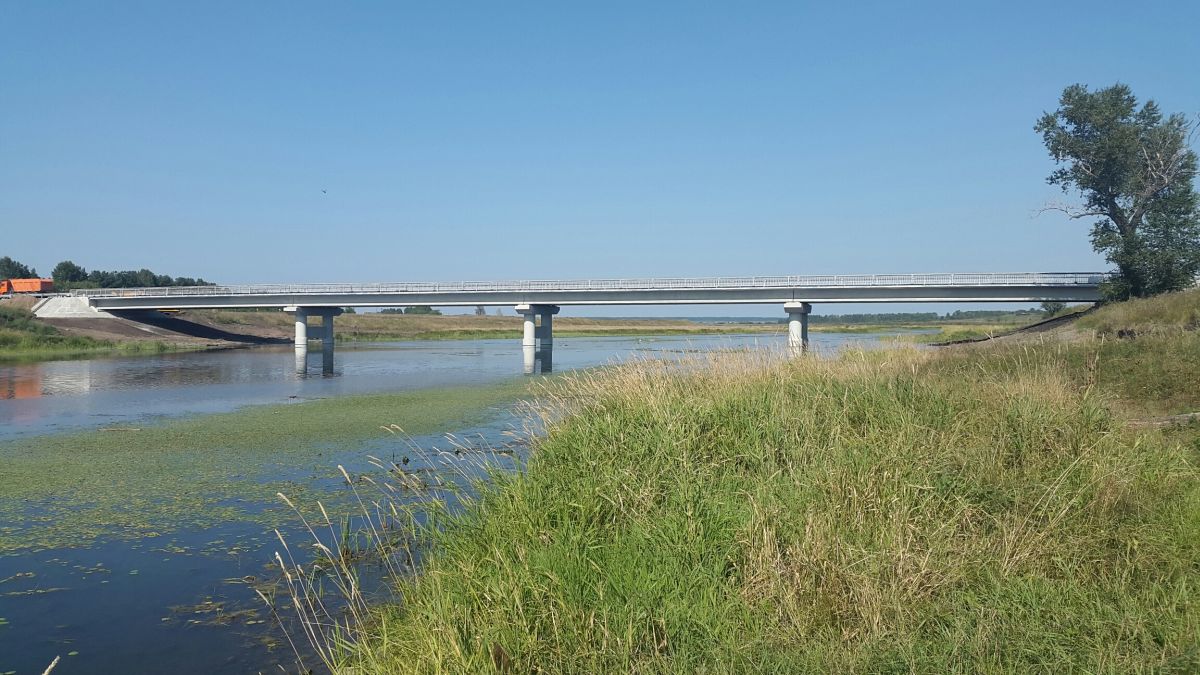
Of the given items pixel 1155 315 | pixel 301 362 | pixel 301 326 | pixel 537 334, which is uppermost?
pixel 1155 315

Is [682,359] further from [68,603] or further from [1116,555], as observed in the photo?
[68,603]

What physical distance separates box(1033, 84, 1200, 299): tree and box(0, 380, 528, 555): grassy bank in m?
42.9

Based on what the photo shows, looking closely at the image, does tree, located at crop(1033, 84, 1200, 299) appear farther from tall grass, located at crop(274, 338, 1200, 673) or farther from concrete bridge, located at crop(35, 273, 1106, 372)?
tall grass, located at crop(274, 338, 1200, 673)

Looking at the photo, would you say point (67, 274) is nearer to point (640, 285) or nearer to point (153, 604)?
point (640, 285)

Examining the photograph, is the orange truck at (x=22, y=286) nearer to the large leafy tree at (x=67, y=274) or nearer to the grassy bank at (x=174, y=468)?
the large leafy tree at (x=67, y=274)

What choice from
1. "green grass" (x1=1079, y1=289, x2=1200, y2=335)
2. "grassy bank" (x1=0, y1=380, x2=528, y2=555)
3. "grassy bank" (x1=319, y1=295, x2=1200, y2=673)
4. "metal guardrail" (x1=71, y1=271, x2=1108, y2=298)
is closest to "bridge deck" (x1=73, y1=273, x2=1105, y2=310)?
"metal guardrail" (x1=71, y1=271, x2=1108, y2=298)

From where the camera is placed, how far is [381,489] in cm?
1327

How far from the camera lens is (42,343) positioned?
207 feet

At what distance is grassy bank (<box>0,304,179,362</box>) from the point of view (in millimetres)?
59594

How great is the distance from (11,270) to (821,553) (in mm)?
156421

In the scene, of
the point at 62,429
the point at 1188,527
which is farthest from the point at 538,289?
the point at 1188,527

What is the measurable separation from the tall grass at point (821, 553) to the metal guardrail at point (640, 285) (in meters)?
45.3

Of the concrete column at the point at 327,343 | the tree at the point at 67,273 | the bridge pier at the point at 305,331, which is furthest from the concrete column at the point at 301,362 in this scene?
the tree at the point at 67,273

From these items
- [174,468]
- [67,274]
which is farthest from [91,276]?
[174,468]
